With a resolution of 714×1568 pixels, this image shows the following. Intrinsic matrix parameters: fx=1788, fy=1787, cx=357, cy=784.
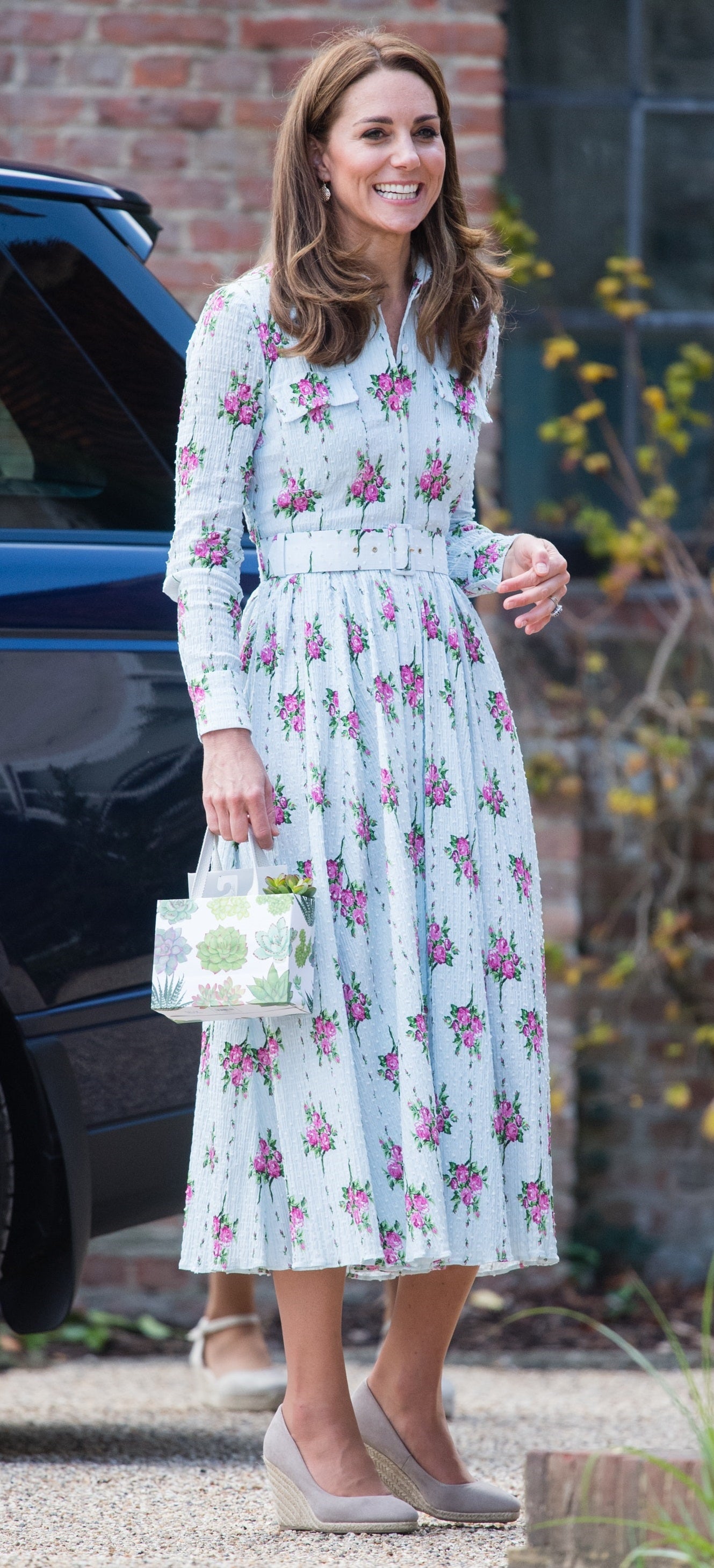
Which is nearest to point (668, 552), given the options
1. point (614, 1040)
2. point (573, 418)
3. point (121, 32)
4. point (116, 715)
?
point (573, 418)

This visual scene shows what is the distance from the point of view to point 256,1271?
2027 millimetres

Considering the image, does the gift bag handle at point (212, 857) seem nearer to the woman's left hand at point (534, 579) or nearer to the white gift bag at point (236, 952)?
the white gift bag at point (236, 952)

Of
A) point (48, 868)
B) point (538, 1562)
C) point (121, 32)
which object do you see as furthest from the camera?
point (121, 32)

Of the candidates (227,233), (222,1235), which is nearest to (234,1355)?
A: (222,1235)

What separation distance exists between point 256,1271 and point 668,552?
9.54 ft

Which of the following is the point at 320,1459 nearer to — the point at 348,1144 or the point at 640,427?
the point at 348,1144

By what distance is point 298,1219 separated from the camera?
1.99 m

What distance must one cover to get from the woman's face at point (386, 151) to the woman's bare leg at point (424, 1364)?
126 cm

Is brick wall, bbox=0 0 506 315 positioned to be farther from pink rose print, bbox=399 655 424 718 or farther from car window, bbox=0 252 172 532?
pink rose print, bbox=399 655 424 718

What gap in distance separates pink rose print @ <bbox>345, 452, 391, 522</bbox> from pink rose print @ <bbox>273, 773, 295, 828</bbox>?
34cm

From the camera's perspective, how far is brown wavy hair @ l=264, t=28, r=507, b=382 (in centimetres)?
209

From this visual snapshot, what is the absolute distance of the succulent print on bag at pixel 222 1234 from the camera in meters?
2.02

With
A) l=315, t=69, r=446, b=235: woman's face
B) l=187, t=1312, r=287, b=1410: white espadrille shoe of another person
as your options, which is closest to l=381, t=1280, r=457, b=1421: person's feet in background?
l=187, t=1312, r=287, b=1410: white espadrille shoe of another person

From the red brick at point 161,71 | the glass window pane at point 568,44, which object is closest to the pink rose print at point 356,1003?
the red brick at point 161,71
